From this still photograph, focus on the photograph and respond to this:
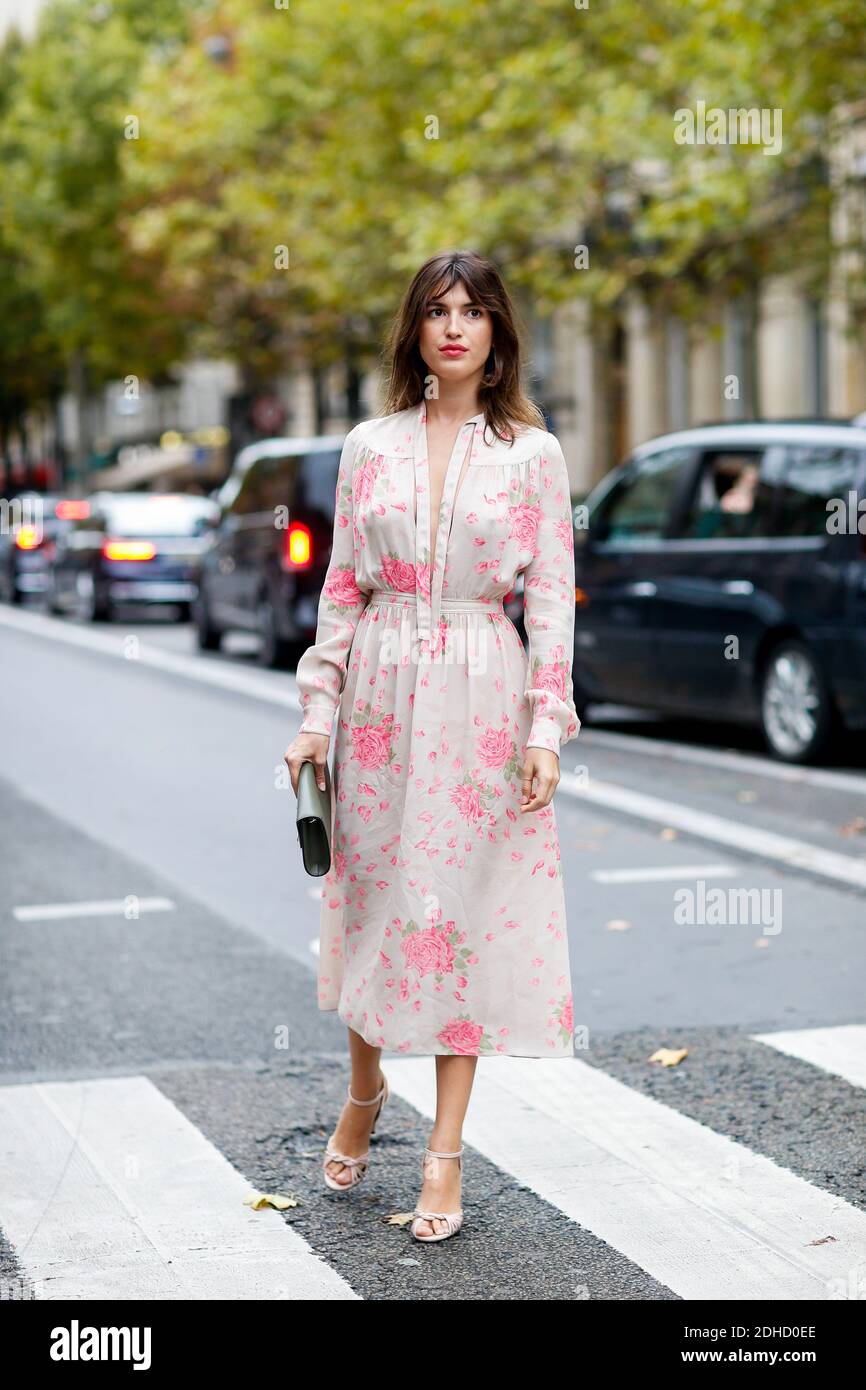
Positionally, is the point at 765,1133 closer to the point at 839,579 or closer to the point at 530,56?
the point at 839,579

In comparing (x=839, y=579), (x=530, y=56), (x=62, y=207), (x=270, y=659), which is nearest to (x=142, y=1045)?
(x=839, y=579)

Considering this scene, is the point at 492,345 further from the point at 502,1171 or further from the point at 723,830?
the point at 723,830

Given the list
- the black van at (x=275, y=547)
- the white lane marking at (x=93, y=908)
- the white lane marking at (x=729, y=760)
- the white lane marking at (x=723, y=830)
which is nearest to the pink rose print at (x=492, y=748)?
the white lane marking at (x=93, y=908)

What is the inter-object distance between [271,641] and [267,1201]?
45.1ft

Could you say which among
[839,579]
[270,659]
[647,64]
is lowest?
[270,659]

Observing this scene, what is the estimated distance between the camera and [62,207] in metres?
51.5

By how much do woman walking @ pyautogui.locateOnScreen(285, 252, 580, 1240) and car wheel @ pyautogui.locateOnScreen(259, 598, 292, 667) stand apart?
13.6m

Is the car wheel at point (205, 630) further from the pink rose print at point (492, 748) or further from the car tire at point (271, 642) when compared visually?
the pink rose print at point (492, 748)

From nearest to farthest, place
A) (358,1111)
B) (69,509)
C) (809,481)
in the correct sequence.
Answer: (358,1111) → (809,481) → (69,509)

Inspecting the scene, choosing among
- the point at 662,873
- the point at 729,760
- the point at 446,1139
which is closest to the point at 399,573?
the point at 446,1139

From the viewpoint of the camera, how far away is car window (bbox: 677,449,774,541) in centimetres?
1173

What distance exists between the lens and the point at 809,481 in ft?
37.2

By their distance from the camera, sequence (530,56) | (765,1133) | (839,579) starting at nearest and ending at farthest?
(765,1133)
(839,579)
(530,56)
